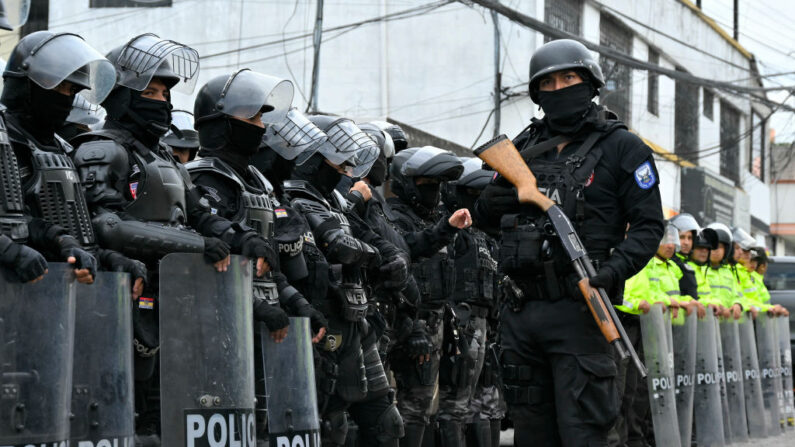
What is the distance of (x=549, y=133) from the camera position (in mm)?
6164

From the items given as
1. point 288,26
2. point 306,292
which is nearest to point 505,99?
point 288,26

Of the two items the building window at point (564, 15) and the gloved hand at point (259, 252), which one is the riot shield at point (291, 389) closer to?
the gloved hand at point (259, 252)

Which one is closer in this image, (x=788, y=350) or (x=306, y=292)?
(x=306, y=292)

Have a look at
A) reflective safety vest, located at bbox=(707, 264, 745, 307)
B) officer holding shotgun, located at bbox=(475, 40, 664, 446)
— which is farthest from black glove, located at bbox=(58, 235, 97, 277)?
reflective safety vest, located at bbox=(707, 264, 745, 307)

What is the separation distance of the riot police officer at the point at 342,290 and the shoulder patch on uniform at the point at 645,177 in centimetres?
174

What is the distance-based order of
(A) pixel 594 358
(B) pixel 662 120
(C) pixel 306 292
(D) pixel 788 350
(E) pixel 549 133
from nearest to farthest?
(A) pixel 594 358 < (E) pixel 549 133 < (C) pixel 306 292 < (D) pixel 788 350 < (B) pixel 662 120

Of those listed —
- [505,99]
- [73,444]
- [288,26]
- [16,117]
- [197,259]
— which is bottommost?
Answer: [73,444]

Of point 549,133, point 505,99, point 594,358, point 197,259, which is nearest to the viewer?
point 197,259

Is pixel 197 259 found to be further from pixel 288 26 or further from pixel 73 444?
pixel 288 26

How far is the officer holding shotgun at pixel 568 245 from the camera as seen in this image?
5.68m

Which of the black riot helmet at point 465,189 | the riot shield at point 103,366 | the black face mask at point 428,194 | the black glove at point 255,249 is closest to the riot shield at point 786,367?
the black riot helmet at point 465,189

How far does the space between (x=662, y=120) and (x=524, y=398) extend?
22.9m

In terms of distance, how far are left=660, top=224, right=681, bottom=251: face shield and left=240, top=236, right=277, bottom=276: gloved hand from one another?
236 inches

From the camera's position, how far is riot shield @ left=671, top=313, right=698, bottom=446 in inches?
404
